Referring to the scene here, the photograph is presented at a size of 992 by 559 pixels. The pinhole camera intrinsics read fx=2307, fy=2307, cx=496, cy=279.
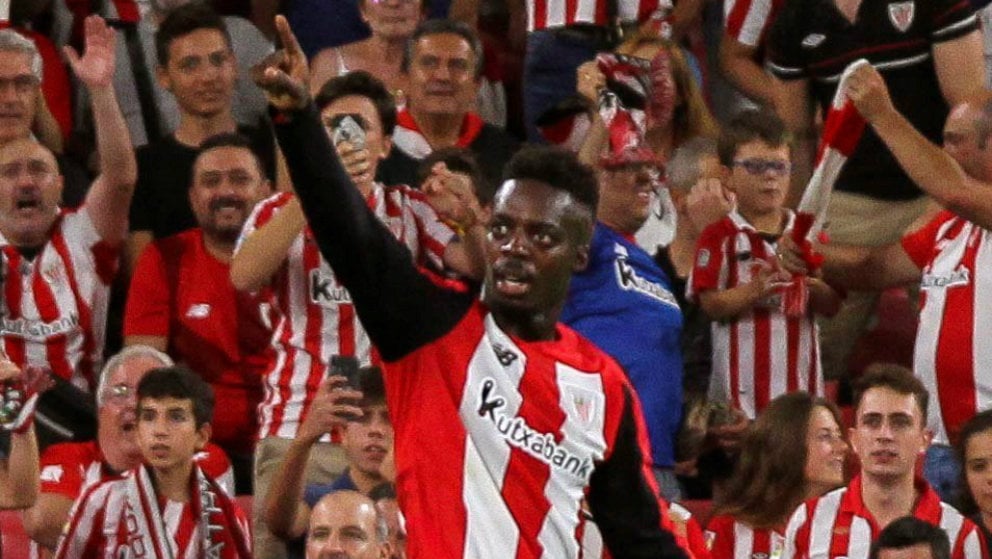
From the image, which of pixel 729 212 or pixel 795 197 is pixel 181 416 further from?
pixel 795 197

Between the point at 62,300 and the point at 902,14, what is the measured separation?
9.98ft

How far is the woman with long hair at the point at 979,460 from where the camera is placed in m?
6.59

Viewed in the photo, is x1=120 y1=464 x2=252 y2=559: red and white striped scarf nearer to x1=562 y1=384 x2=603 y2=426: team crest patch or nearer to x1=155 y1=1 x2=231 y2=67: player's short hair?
x1=155 y1=1 x2=231 y2=67: player's short hair

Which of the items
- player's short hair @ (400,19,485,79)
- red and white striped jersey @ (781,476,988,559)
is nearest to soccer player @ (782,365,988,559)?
red and white striped jersey @ (781,476,988,559)

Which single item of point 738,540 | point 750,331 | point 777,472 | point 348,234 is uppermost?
point 348,234

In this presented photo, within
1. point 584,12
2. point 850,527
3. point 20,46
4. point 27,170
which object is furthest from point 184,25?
point 850,527

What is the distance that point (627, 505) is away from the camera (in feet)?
14.3

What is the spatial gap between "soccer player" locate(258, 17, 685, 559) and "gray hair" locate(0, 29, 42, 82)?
3744 mm

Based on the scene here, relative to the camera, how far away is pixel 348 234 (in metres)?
3.90

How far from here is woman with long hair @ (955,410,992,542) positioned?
6.59 metres

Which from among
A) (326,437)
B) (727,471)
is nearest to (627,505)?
(326,437)

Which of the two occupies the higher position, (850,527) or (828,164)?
(828,164)

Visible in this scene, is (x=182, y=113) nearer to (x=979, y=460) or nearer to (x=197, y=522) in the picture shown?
(x=197, y=522)

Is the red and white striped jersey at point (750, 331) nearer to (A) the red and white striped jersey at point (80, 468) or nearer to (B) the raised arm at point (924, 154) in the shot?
(B) the raised arm at point (924, 154)
